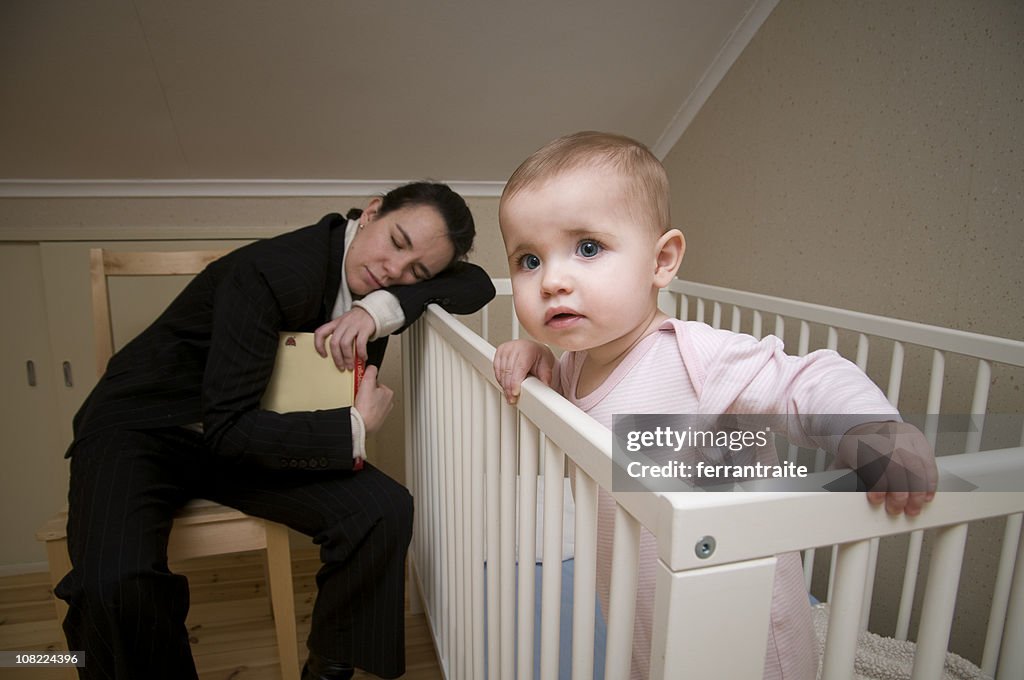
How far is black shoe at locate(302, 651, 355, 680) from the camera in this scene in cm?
107

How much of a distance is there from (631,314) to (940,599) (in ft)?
1.02

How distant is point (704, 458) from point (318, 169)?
1.56 m

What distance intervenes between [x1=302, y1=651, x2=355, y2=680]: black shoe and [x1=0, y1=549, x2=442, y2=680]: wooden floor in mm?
232

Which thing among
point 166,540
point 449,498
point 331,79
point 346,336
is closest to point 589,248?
point 449,498

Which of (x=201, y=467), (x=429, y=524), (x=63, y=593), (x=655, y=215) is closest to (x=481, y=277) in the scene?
(x=429, y=524)

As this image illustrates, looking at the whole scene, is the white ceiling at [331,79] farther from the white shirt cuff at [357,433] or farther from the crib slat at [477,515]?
the crib slat at [477,515]

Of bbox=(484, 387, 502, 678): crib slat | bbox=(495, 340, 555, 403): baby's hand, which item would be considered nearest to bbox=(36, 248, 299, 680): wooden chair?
bbox=(484, 387, 502, 678): crib slat

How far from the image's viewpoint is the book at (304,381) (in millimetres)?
1070

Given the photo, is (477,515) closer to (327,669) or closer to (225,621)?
(327,669)

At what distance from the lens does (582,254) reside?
0.53 m

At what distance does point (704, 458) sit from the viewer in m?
0.56

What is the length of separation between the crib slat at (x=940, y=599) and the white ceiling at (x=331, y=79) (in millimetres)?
1313

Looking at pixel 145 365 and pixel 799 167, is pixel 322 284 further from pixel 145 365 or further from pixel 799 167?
pixel 799 167

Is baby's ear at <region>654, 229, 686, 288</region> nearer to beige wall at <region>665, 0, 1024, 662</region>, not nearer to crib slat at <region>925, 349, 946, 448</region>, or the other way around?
crib slat at <region>925, 349, 946, 448</region>
